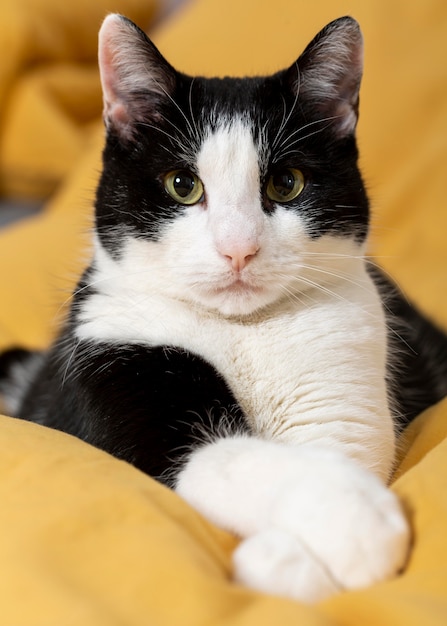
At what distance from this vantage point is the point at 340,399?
107 cm

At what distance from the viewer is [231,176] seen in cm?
105

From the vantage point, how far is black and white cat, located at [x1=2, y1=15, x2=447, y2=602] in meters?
0.97

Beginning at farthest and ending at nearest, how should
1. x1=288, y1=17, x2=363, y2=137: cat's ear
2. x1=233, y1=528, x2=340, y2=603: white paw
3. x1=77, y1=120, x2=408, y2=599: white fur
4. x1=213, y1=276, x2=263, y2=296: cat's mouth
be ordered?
1. x1=288, y1=17, x2=363, y2=137: cat's ear
2. x1=213, y1=276, x2=263, y2=296: cat's mouth
3. x1=77, y1=120, x2=408, y2=599: white fur
4. x1=233, y1=528, x2=340, y2=603: white paw

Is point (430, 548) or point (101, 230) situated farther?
point (101, 230)

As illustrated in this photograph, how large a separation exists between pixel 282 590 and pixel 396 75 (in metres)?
1.70

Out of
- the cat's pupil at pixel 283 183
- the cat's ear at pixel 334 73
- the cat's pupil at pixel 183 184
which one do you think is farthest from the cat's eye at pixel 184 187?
the cat's ear at pixel 334 73

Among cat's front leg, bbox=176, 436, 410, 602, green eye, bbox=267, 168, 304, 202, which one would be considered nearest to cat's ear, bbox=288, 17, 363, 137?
green eye, bbox=267, 168, 304, 202

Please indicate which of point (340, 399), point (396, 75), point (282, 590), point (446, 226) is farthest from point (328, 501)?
point (396, 75)

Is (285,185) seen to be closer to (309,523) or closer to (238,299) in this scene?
(238,299)

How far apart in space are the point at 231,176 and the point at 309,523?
1.54ft

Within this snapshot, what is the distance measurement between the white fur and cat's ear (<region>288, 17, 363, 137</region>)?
156mm

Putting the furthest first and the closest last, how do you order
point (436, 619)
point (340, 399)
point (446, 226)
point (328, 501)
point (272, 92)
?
point (446, 226) → point (272, 92) → point (340, 399) → point (328, 501) → point (436, 619)

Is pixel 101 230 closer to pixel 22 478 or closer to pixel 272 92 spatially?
pixel 272 92

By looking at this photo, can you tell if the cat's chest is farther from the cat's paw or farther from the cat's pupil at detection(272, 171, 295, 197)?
the cat's paw
